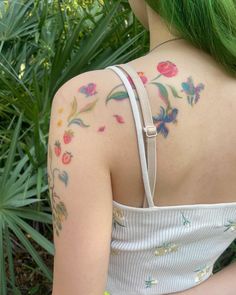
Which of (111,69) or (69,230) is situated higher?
(111,69)

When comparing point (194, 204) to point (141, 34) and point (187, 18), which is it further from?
point (141, 34)

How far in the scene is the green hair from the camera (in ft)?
2.76

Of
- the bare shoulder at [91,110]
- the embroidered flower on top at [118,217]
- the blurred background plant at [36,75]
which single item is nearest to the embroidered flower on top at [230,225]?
the embroidered flower on top at [118,217]

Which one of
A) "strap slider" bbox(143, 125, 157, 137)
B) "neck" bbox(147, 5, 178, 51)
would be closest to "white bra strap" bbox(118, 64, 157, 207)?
"strap slider" bbox(143, 125, 157, 137)

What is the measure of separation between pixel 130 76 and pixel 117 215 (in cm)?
24

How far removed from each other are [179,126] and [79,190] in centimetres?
19

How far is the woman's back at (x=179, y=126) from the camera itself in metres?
0.83

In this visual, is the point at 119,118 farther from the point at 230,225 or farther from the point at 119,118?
the point at 230,225

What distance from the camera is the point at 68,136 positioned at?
0.83 meters

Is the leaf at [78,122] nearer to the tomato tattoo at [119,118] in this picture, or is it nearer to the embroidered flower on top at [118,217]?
the tomato tattoo at [119,118]

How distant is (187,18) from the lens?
0.86 m

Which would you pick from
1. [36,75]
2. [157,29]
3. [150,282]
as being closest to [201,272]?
[150,282]

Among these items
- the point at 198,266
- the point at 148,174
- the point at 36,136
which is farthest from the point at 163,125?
the point at 36,136

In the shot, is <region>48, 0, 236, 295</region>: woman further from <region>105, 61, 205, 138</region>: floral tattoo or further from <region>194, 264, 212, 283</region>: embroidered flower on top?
<region>194, 264, 212, 283</region>: embroidered flower on top
